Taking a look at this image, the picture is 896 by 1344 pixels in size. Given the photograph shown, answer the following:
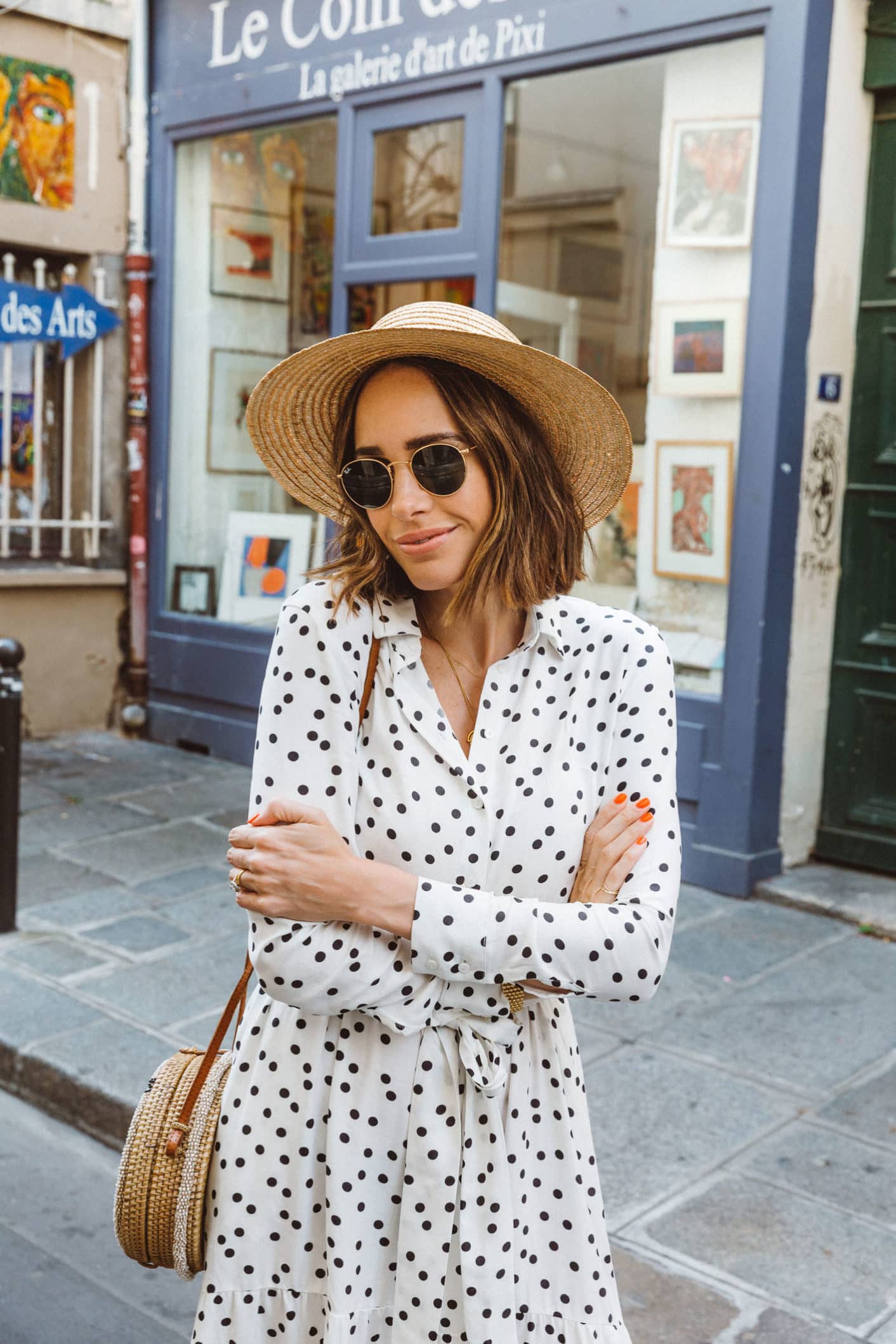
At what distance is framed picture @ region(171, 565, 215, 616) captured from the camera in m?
7.95

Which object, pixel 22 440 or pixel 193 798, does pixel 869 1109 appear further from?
pixel 22 440

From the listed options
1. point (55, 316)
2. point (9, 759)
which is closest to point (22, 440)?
point (55, 316)

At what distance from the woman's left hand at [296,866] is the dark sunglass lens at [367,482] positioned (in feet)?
1.39

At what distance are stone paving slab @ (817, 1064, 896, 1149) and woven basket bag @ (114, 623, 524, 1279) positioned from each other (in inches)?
90.4

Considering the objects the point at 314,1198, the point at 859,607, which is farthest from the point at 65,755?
the point at 314,1198

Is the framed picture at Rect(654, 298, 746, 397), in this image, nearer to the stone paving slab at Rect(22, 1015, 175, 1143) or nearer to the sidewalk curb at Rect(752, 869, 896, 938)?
the sidewalk curb at Rect(752, 869, 896, 938)

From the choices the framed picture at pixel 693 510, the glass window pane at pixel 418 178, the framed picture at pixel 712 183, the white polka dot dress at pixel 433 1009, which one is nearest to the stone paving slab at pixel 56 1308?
the white polka dot dress at pixel 433 1009

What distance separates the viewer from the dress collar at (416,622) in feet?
5.76

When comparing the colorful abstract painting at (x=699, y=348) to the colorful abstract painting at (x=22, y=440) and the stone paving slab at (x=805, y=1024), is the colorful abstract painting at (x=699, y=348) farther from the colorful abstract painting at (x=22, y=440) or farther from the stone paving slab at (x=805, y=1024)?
the colorful abstract painting at (x=22, y=440)

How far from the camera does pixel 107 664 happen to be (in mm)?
8211

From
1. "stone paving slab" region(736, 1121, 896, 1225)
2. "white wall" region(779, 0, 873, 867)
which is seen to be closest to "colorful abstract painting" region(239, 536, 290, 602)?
"white wall" region(779, 0, 873, 867)

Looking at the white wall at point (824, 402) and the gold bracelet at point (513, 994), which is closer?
the gold bracelet at point (513, 994)

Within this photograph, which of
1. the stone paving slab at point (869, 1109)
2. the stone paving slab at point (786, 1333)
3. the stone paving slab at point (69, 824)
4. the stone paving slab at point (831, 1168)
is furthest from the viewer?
the stone paving slab at point (69, 824)

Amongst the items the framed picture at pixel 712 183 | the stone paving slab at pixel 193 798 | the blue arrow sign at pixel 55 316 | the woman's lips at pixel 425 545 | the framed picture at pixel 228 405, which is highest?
the framed picture at pixel 712 183
